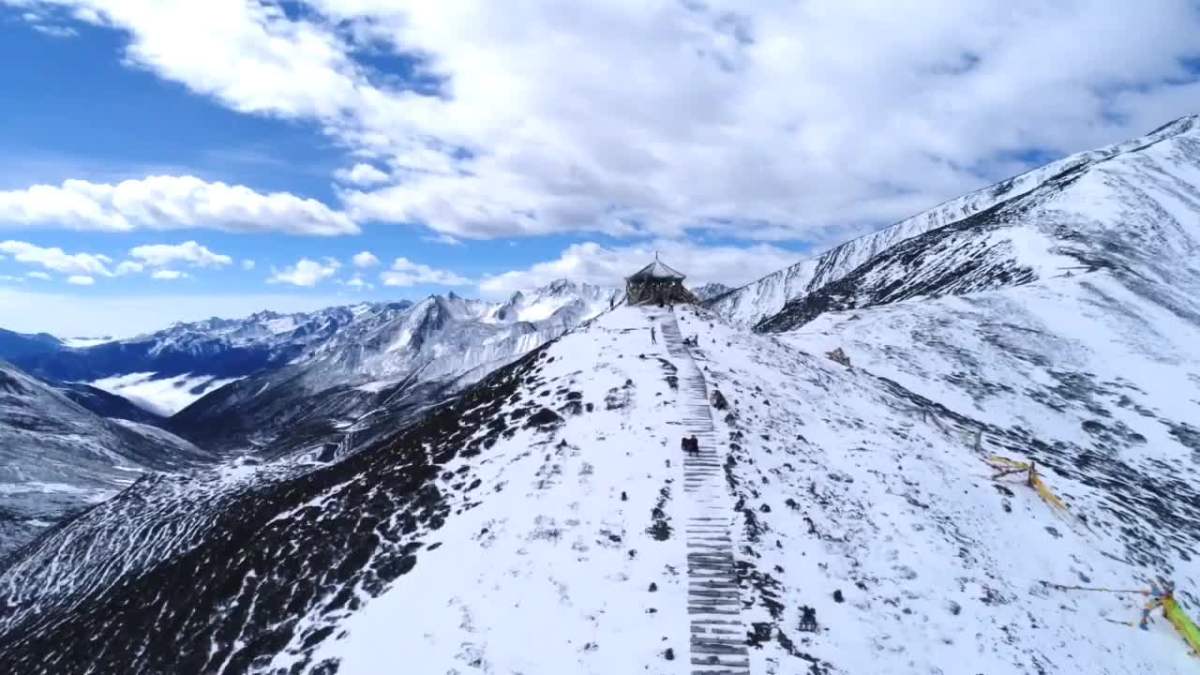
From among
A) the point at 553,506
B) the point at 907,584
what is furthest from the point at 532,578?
the point at 907,584

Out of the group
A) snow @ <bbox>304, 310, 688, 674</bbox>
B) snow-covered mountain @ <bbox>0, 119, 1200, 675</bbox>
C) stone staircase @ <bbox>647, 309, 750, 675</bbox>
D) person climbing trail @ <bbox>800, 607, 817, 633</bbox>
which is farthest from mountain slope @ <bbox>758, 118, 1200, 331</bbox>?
person climbing trail @ <bbox>800, 607, 817, 633</bbox>

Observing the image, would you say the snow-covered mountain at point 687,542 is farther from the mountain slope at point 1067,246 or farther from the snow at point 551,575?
the mountain slope at point 1067,246

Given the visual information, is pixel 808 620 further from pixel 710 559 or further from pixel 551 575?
pixel 551 575

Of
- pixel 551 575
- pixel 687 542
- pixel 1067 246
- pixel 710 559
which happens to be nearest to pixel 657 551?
pixel 687 542

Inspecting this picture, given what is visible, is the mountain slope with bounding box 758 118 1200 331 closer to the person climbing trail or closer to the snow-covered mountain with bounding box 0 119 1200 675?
the snow-covered mountain with bounding box 0 119 1200 675

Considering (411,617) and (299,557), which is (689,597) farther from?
(299,557)

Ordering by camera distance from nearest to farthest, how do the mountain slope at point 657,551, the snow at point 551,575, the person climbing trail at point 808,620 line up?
the snow at point 551,575
the person climbing trail at point 808,620
the mountain slope at point 657,551

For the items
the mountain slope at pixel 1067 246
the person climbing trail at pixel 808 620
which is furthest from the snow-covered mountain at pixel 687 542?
the mountain slope at pixel 1067 246

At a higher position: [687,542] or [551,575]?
[687,542]
